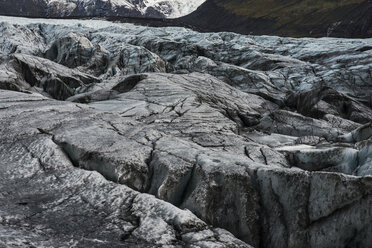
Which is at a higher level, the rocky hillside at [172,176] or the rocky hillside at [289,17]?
the rocky hillside at [289,17]

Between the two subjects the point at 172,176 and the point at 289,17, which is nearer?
the point at 172,176

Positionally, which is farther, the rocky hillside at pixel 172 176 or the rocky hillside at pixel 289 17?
the rocky hillside at pixel 289 17

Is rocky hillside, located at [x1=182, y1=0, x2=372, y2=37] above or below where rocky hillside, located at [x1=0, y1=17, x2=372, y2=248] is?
above

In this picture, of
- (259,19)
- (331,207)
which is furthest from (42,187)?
(259,19)

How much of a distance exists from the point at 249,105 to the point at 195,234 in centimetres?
2096

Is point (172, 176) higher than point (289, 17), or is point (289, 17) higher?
point (289, 17)

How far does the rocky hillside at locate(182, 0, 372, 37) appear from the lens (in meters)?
108

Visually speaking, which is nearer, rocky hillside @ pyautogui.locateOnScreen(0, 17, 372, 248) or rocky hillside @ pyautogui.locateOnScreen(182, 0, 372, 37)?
rocky hillside @ pyautogui.locateOnScreen(0, 17, 372, 248)

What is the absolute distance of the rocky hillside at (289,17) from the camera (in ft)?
356

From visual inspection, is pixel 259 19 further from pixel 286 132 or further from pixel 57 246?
pixel 57 246

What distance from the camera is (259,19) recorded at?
148m

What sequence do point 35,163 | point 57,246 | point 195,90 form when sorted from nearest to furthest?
point 57,246
point 35,163
point 195,90

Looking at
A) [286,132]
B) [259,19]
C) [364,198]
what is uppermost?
[259,19]

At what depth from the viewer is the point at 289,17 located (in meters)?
140
